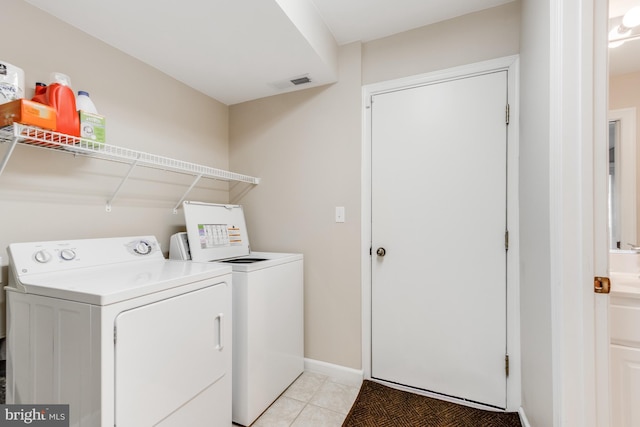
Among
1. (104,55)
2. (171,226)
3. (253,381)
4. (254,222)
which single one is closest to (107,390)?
(253,381)

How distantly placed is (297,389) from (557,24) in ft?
8.03

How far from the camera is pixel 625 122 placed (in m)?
1.49

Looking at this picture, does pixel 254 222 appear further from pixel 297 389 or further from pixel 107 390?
pixel 107 390

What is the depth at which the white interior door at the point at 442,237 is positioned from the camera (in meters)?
1.77

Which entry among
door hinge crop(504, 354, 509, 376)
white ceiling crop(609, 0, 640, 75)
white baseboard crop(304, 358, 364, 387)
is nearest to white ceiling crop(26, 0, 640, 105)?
→ white ceiling crop(609, 0, 640, 75)

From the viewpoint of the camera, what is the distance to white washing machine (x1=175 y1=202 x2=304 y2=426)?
1.66m

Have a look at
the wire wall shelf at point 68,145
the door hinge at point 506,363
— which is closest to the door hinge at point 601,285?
the door hinge at point 506,363

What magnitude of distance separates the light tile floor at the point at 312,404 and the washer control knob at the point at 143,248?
4.01ft

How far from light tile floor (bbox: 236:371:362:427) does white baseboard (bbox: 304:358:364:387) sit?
0.06 feet

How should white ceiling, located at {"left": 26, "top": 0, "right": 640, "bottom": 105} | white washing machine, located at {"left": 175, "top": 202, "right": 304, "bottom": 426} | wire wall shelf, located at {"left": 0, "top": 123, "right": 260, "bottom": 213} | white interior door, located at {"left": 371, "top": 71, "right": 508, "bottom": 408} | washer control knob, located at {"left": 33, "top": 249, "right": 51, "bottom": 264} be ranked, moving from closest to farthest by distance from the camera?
1. wire wall shelf, located at {"left": 0, "top": 123, "right": 260, "bottom": 213}
2. washer control knob, located at {"left": 33, "top": 249, "right": 51, "bottom": 264}
3. white ceiling, located at {"left": 26, "top": 0, "right": 640, "bottom": 105}
4. white washing machine, located at {"left": 175, "top": 202, "right": 304, "bottom": 426}
5. white interior door, located at {"left": 371, "top": 71, "right": 508, "bottom": 408}

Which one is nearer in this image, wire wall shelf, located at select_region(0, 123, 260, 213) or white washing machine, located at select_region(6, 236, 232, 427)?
white washing machine, located at select_region(6, 236, 232, 427)

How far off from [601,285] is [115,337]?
5.80ft

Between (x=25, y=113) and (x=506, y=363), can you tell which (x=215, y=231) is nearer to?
(x=25, y=113)

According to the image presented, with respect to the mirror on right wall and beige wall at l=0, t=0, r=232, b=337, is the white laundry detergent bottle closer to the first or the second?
beige wall at l=0, t=0, r=232, b=337
